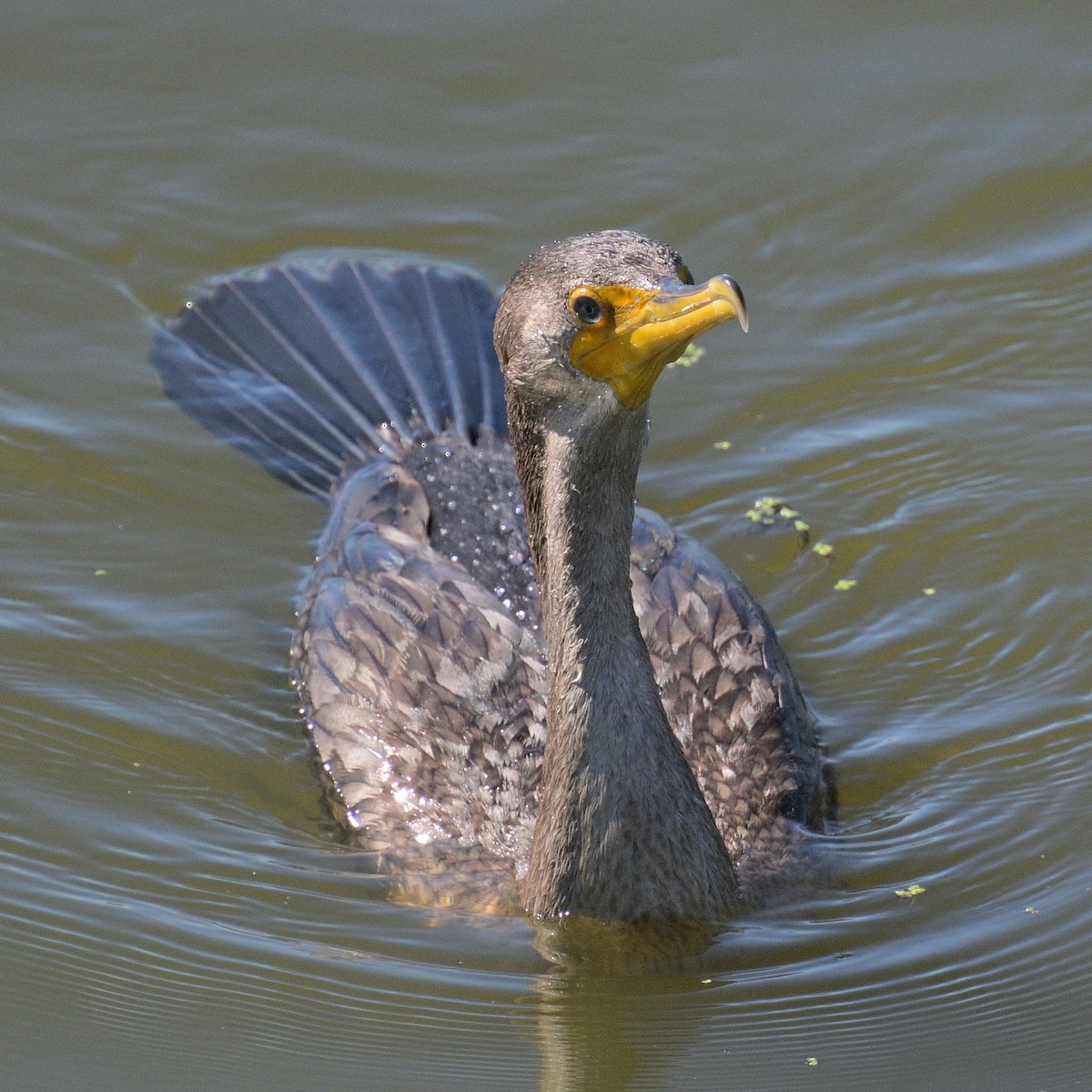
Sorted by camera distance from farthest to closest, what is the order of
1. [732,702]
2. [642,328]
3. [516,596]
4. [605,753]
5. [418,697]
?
[516,596] < [418,697] < [732,702] < [605,753] < [642,328]

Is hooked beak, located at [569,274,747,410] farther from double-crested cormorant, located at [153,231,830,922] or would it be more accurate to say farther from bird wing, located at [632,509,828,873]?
bird wing, located at [632,509,828,873]

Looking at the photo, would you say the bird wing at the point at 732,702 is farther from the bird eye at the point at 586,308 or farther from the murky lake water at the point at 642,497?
the bird eye at the point at 586,308

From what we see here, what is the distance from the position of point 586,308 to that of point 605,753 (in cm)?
121

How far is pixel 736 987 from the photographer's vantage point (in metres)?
5.12

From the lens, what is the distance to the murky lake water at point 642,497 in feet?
16.6

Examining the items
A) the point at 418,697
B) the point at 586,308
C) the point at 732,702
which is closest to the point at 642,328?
the point at 586,308

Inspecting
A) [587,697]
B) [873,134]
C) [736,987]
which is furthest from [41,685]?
[873,134]

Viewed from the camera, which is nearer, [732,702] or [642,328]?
[642,328]

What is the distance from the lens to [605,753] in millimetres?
5098

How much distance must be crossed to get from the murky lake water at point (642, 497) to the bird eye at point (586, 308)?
1.75 m

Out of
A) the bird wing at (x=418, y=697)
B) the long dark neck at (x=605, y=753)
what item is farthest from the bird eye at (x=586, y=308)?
the bird wing at (x=418, y=697)

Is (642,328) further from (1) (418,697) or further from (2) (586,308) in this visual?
(1) (418,697)

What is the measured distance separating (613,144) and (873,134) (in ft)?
4.15

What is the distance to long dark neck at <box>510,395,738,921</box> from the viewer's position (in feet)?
16.5
